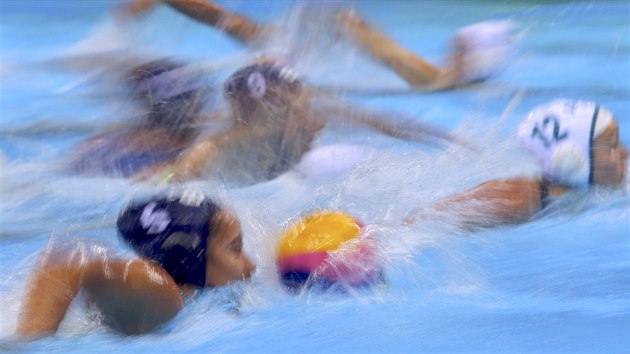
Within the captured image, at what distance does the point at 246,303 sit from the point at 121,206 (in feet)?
2.77

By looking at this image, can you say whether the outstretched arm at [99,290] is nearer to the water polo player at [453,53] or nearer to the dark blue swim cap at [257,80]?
the dark blue swim cap at [257,80]

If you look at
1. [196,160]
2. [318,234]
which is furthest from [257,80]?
[318,234]

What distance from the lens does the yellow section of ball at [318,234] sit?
282 centimetres

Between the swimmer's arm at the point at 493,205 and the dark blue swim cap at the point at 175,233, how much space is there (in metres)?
0.83

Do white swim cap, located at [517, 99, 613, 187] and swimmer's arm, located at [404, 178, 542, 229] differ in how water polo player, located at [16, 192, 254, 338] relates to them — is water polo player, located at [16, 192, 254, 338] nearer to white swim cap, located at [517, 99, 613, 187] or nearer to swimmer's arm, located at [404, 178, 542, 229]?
swimmer's arm, located at [404, 178, 542, 229]

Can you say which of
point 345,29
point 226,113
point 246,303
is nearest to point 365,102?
point 345,29

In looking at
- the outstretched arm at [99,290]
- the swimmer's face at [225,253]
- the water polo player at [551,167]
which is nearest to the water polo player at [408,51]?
the water polo player at [551,167]

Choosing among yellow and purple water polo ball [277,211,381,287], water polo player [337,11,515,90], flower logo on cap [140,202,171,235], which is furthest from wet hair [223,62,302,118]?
flower logo on cap [140,202,171,235]

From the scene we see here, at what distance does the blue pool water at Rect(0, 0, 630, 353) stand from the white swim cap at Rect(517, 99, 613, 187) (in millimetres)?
91

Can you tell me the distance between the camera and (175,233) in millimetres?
2684

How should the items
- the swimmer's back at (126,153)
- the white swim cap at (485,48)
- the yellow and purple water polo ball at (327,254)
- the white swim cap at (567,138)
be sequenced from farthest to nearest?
the white swim cap at (485,48)
the swimmer's back at (126,153)
the white swim cap at (567,138)
the yellow and purple water polo ball at (327,254)

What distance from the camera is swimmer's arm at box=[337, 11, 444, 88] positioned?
4.12 meters

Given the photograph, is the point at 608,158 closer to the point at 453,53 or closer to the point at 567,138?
the point at 567,138

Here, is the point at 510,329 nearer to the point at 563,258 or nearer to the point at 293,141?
the point at 563,258
